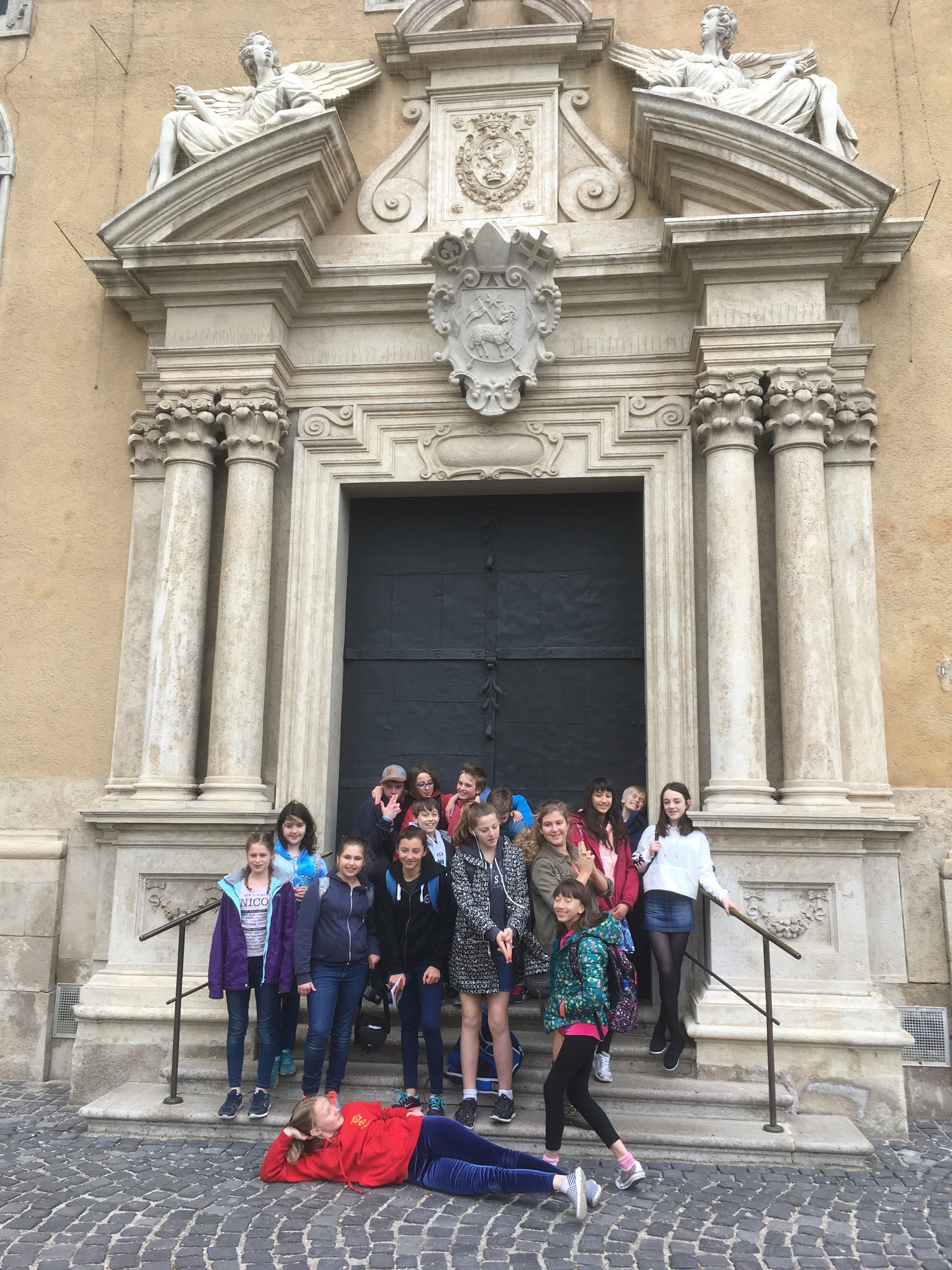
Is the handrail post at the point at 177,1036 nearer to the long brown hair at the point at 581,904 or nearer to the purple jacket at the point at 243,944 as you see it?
the purple jacket at the point at 243,944

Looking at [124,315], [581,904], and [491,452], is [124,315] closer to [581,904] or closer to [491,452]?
[491,452]

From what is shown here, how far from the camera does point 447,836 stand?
602 centimetres

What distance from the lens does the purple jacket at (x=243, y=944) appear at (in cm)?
555

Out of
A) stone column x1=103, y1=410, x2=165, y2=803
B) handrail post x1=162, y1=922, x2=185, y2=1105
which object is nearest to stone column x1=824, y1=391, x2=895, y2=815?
handrail post x1=162, y1=922, x2=185, y2=1105

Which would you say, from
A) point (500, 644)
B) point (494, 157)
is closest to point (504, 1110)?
point (500, 644)

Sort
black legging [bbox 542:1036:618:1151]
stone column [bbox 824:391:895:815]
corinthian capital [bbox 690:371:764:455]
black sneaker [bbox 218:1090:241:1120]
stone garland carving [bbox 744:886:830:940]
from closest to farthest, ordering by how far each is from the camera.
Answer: black legging [bbox 542:1036:618:1151] → black sneaker [bbox 218:1090:241:1120] → stone garland carving [bbox 744:886:830:940] → stone column [bbox 824:391:895:815] → corinthian capital [bbox 690:371:764:455]

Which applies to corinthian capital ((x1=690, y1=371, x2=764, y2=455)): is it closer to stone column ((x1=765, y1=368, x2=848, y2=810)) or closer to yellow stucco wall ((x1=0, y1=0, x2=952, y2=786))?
stone column ((x1=765, y1=368, x2=848, y2=810))

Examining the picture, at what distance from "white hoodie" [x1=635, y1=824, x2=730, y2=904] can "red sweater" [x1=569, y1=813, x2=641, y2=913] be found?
6cm

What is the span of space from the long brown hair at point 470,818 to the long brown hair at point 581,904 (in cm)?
67

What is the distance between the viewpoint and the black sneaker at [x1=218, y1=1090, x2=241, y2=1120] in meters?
5.51

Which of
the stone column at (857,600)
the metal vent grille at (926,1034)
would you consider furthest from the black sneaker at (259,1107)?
the stone column at (857,600)

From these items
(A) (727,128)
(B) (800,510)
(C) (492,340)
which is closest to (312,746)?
(C) (492,340)

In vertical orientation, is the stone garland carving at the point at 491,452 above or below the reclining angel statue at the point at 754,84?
below

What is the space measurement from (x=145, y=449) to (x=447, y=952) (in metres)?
4.48
